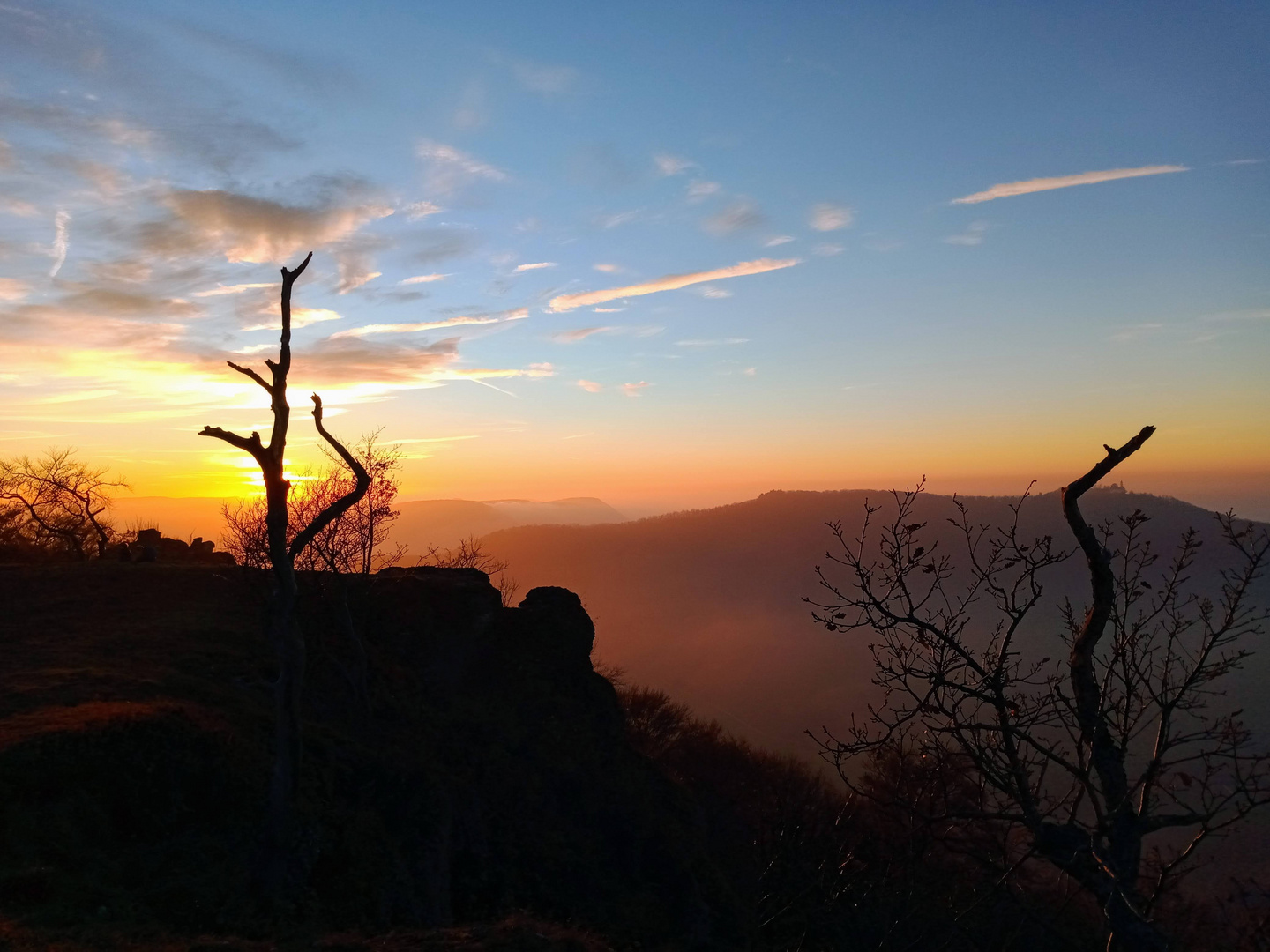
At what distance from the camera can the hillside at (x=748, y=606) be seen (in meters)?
116

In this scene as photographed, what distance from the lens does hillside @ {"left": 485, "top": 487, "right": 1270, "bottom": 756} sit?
115500mm

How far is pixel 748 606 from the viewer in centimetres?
17650

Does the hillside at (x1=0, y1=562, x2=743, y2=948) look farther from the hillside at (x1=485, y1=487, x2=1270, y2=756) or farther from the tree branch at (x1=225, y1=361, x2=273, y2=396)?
the hillside at (x1=485, y1=487, x2=1270, y2=756)

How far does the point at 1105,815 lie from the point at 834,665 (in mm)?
140959

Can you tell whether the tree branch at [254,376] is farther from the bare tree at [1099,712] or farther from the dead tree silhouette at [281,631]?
the bare tree at [1099,712]

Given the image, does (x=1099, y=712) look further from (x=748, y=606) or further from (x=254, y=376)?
(x=748, y=606)

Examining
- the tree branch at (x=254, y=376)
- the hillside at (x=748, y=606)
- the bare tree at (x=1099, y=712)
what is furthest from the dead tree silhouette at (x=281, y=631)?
the hillside at (x=748, y=606)

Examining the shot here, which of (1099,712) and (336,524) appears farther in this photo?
(336,524)

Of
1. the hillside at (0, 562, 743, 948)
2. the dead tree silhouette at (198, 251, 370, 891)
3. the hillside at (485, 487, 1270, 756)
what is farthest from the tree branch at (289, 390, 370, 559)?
the hillside at (485, 487, 1270, 756)

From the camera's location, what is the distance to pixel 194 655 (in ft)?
66.9

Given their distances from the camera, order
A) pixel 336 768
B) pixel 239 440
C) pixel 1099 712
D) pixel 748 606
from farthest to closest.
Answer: pixel 748 606
pixel 336 768
pixel 239 440
pixel 1099 712

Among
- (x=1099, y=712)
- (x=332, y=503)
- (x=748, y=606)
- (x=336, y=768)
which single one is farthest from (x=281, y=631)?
Result: (x=748, y=606)

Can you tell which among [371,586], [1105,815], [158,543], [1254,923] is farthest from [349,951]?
[158,543]

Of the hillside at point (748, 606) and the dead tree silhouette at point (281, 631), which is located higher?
the dead tree silhouette at point (281, 631)
